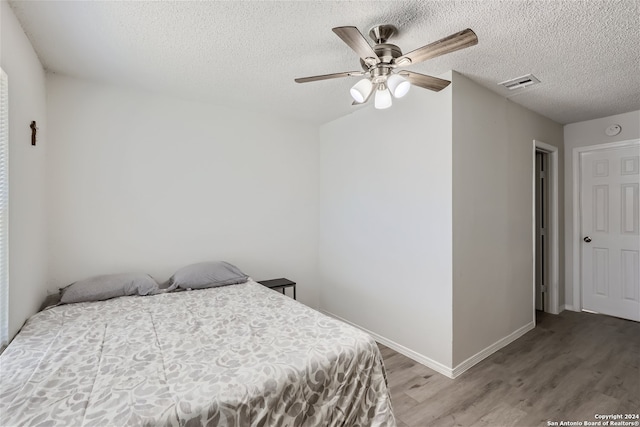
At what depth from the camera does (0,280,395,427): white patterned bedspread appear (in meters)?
1.14

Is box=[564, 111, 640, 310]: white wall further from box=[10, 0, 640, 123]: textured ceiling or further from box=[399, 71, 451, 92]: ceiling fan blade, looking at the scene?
box=[399, 71, 451, 92]: ceiling fan blade

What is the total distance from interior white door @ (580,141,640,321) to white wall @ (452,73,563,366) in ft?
3.44

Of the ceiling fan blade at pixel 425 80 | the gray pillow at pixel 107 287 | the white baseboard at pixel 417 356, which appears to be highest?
the ceiling fan blade at pixel 425 80

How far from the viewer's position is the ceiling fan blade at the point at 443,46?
1.40m

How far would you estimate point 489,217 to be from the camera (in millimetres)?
2756

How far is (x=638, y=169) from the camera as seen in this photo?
11.0 feet

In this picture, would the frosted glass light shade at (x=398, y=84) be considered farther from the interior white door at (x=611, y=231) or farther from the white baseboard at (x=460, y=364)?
the interior white door at (x=611, y=231)

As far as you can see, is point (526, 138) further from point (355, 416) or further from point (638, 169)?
point (355, 416)

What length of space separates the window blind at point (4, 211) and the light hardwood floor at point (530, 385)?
7.80 ft

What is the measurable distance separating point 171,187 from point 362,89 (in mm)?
2143

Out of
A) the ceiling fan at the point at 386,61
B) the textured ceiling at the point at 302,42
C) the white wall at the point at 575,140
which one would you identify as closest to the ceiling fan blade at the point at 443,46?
the ceiling fan at the point at 386,61

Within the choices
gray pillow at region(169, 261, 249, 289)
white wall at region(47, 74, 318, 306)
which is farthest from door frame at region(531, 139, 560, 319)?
gray pillow at region(169, 261, 249, 289)

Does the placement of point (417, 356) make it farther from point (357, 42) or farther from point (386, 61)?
point (357, 42)
